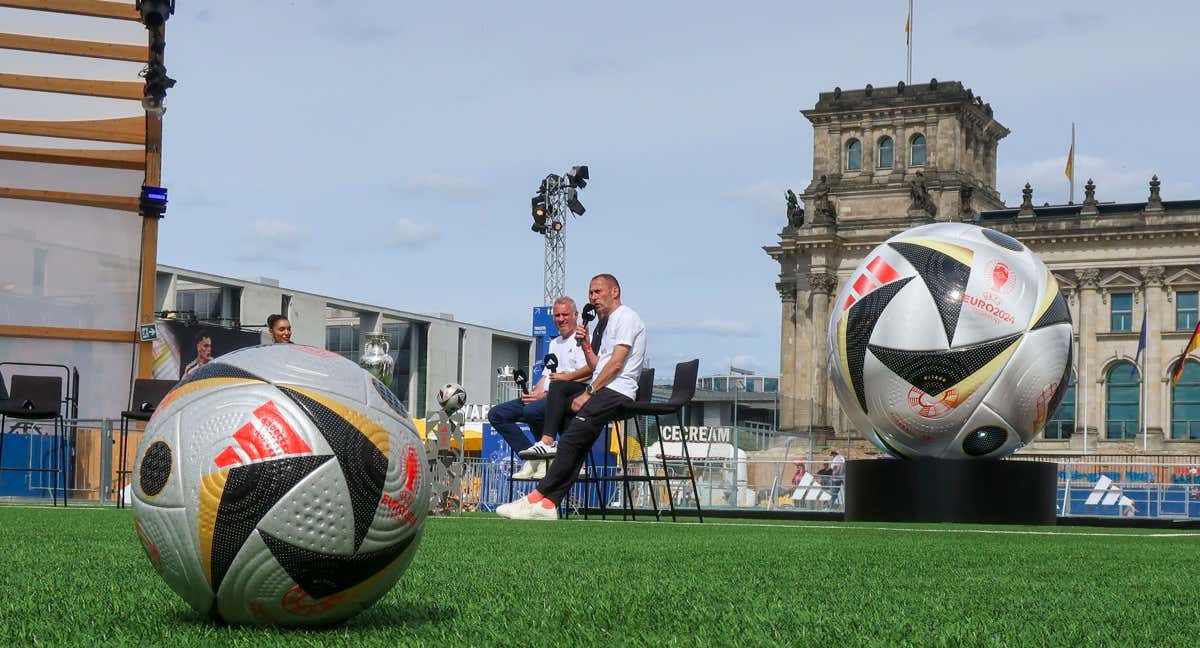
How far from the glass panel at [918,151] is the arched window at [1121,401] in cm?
1424

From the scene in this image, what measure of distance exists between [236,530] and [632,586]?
1.98 m

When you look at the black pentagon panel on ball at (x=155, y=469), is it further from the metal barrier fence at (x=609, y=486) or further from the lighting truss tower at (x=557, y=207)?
the lighting truss tower at (x=557, y=207)

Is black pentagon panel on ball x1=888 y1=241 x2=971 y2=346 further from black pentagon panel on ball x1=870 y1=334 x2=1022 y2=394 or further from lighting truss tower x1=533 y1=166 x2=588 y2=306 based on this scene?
lighting truss tower x1=533 y1=166 x2=588 y2=306

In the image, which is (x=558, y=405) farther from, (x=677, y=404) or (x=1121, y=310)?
(x=1121, y=310)

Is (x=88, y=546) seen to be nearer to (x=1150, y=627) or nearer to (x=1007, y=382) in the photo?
(x=1150, y=627)

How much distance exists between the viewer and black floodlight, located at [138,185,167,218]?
60.5 feet

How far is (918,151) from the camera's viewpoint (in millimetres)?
75250

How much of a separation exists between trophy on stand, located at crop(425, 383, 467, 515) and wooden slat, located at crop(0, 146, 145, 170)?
20.9 feet

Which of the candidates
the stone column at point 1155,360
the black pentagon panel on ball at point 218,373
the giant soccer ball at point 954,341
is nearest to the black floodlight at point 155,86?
the giant soccer ball at point 954,341

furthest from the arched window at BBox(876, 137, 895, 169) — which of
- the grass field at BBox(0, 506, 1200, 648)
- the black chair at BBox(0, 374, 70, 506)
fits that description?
the grass field at BBox(0, 506, 1200, 648)

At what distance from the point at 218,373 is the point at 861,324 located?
9340 millimetres

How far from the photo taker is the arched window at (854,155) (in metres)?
76.7

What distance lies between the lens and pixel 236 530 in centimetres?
363

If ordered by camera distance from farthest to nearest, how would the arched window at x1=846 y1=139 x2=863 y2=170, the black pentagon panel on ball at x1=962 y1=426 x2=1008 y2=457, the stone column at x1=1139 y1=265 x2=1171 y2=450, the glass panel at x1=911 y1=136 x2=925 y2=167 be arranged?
the arched window at x1=846 y1=139 x2=863 y2=170 < the glass panel at x1=911 y1=136 x2=925 y2=167 < the stone column at x1=1139 y1=265 x2=1171 y2=450 < the black pentagon panel on ball at x1=962 y1=426 x2=1008 y2=457
